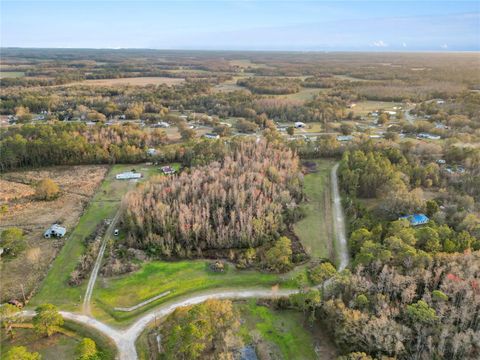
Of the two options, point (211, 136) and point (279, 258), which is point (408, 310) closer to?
point (279, 258)

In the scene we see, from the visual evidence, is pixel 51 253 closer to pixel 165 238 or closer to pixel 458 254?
pixel 165 238

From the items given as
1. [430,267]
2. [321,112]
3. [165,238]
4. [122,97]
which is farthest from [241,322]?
[122,97]

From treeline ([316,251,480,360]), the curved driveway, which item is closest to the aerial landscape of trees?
treeline ([316,251,480,360])

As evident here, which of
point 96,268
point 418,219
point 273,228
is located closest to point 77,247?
point 96,268

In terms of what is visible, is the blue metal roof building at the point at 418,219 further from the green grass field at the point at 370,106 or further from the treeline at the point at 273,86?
the treeline at the point at 273,86

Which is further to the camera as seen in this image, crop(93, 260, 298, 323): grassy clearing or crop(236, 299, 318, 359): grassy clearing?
crop(93, 260, 298, 323): grassy clearing

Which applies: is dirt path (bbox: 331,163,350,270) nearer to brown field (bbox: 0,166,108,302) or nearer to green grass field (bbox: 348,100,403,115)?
brown field (bbox: 0,166,108,302)
